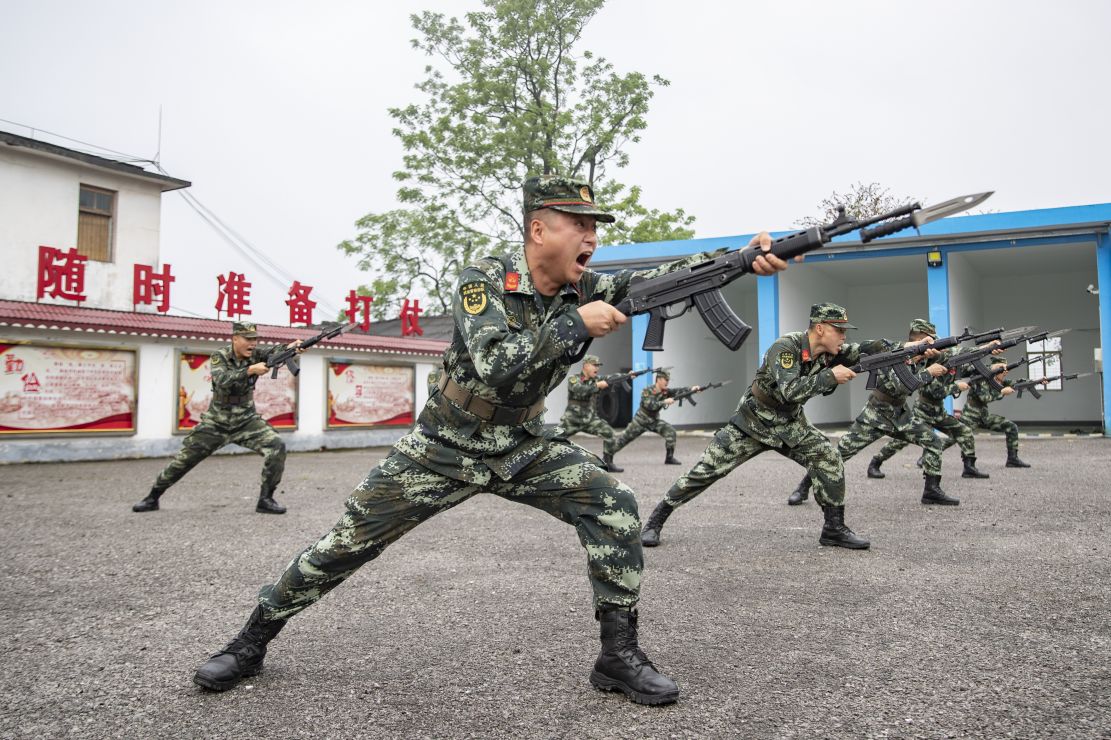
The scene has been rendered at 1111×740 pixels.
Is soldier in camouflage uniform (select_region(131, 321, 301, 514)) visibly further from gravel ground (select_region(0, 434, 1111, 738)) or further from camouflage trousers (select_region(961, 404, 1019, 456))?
camouflage trousers (select_region(961, 404, 1019, 456))

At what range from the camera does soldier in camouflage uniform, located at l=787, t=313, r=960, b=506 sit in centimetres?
752

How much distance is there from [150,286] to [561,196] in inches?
629

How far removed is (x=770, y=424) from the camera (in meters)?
5.56

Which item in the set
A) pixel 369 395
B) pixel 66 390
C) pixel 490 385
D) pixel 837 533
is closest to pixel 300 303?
pixel 369 395

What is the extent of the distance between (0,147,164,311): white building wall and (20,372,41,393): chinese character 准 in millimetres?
4702

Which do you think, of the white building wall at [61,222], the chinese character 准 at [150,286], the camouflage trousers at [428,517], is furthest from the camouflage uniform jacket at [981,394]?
the white building wall at [61,222]

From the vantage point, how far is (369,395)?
18.0m

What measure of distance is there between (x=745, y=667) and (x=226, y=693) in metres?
2.03

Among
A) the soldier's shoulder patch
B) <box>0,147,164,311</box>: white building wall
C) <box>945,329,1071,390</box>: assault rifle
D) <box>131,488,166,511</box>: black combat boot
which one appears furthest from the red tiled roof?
the soldier's shoulder patch

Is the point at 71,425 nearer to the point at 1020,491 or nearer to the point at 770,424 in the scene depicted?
the point at 770,424

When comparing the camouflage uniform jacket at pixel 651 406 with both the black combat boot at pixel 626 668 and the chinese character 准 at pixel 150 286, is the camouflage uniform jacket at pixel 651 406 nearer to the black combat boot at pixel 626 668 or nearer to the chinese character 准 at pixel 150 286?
the black combat boot at pixel 626 668

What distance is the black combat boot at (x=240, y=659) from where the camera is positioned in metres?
2.89

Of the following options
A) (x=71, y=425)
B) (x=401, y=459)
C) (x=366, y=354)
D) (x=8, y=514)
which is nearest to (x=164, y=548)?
(x=8, y=514)

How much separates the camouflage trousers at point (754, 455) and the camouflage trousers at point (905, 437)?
78.1 inches
